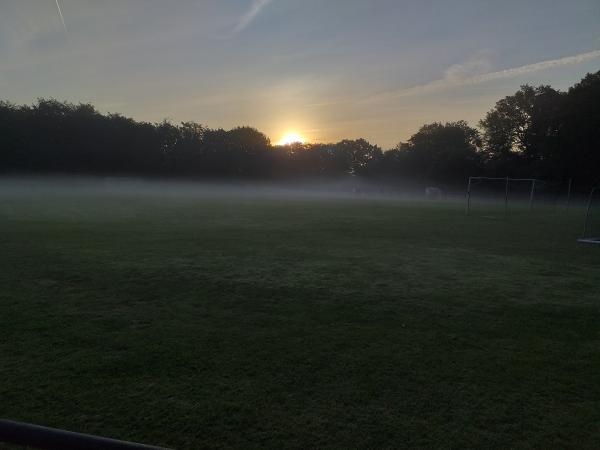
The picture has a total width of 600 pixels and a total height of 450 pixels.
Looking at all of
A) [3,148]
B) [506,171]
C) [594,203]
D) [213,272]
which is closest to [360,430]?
[213,272]

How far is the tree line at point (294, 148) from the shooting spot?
137 ft

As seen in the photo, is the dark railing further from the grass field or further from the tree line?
the tree line

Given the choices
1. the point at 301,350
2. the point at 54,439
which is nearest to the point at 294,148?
the point at 301,350

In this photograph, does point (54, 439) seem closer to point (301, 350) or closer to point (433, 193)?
point (301, 350)

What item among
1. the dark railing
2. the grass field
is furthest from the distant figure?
the dark railing

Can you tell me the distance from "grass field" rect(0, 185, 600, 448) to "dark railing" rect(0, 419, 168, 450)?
65.9 inches

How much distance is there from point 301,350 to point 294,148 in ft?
218

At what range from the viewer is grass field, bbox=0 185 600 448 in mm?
2938

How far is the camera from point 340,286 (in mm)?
6840

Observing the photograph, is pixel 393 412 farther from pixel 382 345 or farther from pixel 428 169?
pixel 428 169

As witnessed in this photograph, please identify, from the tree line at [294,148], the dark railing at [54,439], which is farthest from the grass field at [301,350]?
the tree line at [294,148]

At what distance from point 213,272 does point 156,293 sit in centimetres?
158

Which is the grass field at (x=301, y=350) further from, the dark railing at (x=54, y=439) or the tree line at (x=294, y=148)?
the tree line at (x=294, y=148)

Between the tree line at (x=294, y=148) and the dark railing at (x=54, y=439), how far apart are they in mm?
48015
